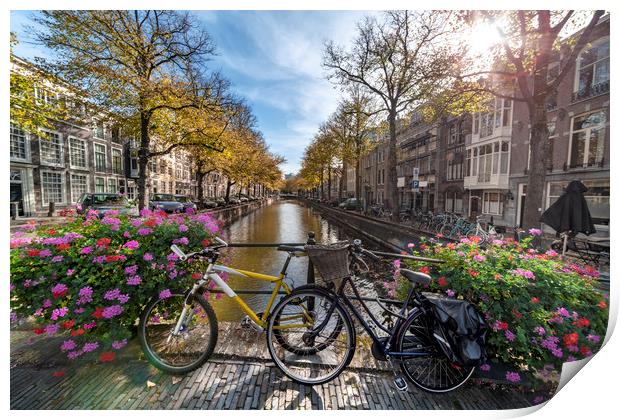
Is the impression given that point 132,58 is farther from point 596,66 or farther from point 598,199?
point 598,199

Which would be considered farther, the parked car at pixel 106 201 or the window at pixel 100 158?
the window at pixel 100 158

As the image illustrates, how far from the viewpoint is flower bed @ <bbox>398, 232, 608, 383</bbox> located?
202 centimetres

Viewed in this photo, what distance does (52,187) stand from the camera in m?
4.56

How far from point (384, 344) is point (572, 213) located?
4.59m

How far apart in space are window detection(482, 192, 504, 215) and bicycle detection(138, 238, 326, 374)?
1923 centimetres

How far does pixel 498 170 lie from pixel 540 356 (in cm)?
1915

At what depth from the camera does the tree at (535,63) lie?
491 centimetres

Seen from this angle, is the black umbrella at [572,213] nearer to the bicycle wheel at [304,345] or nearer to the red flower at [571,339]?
the red flower at [571,339]

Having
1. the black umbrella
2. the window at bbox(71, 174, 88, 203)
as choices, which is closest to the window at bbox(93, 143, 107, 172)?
the window at bbox(71, 174, 88, 203)

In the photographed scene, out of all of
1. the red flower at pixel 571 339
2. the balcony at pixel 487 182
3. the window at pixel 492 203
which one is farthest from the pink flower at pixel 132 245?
the window at pixel 492 203

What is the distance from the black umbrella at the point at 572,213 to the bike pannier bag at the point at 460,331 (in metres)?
3.72

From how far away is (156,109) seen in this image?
8.84 meters

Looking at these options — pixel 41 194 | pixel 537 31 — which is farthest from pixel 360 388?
pixel 537 31

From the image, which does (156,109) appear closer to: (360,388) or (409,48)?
(360,388)
